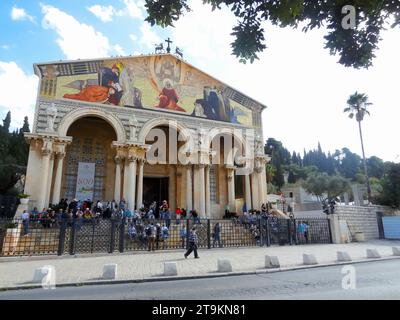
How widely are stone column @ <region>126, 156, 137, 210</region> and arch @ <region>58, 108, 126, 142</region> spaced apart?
162cm

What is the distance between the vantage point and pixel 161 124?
22.2 meters

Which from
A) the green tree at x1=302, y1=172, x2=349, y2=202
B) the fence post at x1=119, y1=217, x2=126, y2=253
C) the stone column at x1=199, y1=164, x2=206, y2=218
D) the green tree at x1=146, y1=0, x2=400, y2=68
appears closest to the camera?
the green tree at x1=146, y1=0, x2=400, y2=68

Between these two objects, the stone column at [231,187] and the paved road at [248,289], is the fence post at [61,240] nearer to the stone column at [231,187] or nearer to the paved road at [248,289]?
the paved road at [248,289]

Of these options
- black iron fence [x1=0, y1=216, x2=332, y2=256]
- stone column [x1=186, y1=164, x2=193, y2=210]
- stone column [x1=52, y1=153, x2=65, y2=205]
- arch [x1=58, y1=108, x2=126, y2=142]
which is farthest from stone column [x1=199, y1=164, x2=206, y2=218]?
stone column [x1=52, y1=153, x2=65, y2=205]

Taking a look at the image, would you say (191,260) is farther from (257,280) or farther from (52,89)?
(52,89)

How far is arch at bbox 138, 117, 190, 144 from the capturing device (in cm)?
2106

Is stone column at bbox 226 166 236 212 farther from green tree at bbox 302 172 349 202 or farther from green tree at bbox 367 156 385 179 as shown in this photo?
green tree at bbox 367 156 385 179

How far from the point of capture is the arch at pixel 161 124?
69.1 ft

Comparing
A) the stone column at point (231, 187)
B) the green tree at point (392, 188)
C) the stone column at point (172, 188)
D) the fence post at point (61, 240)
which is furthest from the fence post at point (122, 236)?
the green tree at point (392, 188)

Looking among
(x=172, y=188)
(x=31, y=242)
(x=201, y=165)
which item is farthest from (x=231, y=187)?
(x=31, y=242)

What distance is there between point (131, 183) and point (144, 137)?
345 centimetres

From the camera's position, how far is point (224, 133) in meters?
24.3

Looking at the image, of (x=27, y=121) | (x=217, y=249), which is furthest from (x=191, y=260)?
(x=27, y=121)

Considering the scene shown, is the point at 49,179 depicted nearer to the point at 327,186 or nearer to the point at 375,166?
the point at 327,186
